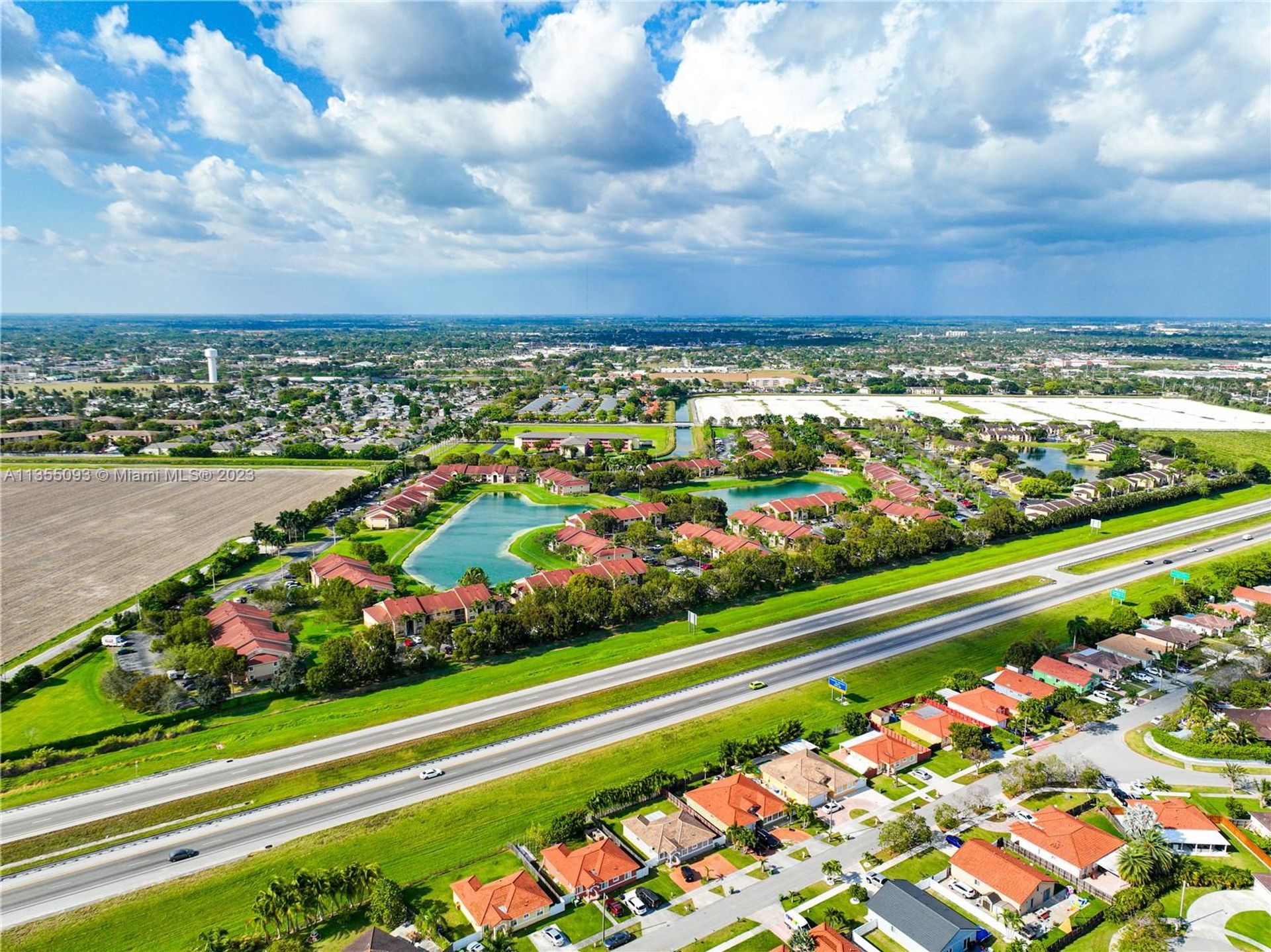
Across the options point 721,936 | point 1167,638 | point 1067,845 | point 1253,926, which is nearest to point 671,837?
point 721,936

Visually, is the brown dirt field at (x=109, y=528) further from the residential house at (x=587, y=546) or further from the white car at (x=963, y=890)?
the white car at (x=963, y=890)

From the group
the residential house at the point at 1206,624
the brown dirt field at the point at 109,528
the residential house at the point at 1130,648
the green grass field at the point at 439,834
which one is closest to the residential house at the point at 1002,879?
the green grass field at the point at 439,834

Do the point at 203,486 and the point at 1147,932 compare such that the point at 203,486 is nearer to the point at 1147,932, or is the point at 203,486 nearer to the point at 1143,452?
the point at 1147,932

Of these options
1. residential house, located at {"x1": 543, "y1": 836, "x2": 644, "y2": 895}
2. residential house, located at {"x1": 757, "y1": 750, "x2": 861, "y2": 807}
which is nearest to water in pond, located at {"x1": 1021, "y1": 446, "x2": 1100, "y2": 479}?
residential house, located at {"x1": 757, "y1": 750, "x2": 861, "y2": 807}

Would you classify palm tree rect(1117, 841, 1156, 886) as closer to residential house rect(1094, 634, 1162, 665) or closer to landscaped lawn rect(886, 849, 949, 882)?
landscaped lawn rect(886, 849, 949, 882)

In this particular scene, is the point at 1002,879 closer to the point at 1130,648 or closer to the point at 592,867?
the point at 592,867
